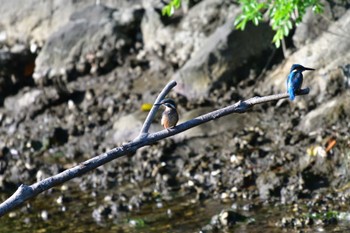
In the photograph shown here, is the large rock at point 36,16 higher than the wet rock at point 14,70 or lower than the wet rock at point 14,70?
higher

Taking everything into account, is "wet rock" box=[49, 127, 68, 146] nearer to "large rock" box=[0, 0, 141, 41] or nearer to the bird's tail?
"large rock" box=[0, 0, 141, 41]

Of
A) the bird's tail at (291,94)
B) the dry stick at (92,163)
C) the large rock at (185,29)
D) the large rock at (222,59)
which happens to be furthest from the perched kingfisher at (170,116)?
the large rock at (185,29)

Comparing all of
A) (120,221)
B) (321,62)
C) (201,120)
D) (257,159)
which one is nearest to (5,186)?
(120,221)

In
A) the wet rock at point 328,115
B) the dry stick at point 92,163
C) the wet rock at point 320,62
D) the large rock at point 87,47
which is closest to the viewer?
the dry stick at point 92,163

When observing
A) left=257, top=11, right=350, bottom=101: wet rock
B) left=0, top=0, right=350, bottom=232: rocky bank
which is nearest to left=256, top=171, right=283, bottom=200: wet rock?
left=0, top=0, right=350, bottom=232: rocky bank

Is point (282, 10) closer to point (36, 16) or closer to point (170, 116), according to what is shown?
point (170, 116)

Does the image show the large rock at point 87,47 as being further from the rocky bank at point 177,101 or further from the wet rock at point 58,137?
the wet rock at point 58,137

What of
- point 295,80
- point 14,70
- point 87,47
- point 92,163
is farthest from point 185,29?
point 92,163

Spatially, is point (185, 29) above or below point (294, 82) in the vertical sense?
above

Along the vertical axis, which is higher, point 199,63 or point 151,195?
point 199,63

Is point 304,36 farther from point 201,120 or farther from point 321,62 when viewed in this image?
point 201,120

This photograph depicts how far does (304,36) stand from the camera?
1187 centimetres

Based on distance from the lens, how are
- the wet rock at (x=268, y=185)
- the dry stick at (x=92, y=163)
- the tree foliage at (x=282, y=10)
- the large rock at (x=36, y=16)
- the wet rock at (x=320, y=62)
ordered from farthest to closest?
the large rock at (x=36, y=16), the wet rock at (x=320, y=62), the wet rock at (x=268, y=185), the tree foliage at (x=282, y=10), the dry stick at (x=92, y=163)

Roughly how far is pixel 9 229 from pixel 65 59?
4.84 meters
